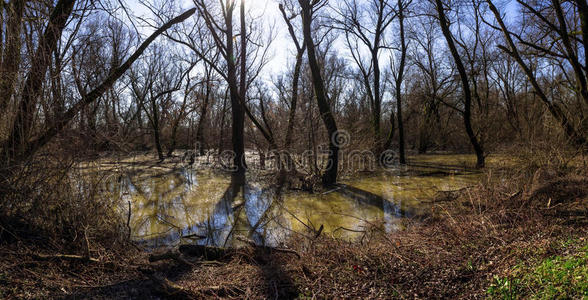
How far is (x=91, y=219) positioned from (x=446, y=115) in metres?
26.9

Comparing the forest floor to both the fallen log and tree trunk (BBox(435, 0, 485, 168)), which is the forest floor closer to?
the fallen log

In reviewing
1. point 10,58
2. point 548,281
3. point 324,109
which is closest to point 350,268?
point 548,281

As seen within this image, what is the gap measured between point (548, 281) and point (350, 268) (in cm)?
201

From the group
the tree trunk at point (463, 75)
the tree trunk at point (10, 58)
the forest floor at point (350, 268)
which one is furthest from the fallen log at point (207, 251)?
the tree trunk at point (463, 75)

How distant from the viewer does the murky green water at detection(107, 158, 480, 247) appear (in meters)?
6.71

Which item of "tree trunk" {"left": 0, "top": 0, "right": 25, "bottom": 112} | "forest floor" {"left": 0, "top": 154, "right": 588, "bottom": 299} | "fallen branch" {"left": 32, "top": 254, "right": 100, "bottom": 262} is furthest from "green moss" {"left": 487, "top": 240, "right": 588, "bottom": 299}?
"tree trunk" {"left": 0, "top": 0, "right": 25, "bottom": 112}

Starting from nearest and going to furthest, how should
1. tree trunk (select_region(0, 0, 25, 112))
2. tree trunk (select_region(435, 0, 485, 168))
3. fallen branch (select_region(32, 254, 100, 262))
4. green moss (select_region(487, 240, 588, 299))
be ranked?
1. green moss (select_region(487, 240, 588, 299))
2. fallen branch (select_region(32, 254, 100, 262))
3. tree trunk (select_region(0, 0, 25, 112))
4. tree trunk (select_region(435, 0, 485, 168))

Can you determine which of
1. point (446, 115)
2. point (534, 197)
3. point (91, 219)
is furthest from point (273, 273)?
point (446, 115)

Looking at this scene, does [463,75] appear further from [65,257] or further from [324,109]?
[65,257]

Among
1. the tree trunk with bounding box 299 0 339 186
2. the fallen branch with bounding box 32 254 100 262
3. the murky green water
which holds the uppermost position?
the tree trunk with bounding box 299 0 339 186

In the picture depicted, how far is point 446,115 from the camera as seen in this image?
1062 inches

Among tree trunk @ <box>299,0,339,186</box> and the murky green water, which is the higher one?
tree trunk @ <box>299,0,339,186</box>

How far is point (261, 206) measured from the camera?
9125 mm

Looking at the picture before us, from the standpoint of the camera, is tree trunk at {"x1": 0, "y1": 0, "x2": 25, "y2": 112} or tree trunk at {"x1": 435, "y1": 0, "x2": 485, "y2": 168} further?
tree trunk at {"x1": 435, "y1": 0, "x2": 485, "y2": 168}
